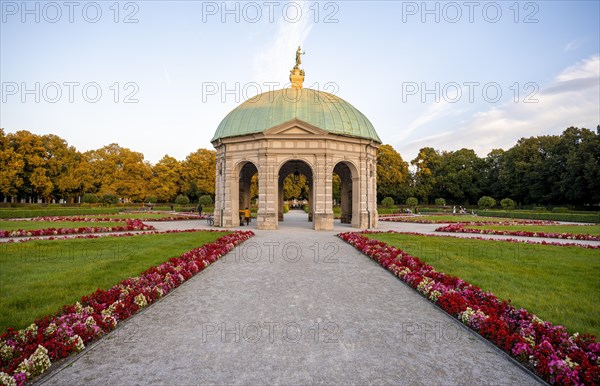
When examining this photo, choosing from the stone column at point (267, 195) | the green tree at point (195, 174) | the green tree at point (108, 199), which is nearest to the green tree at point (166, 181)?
the green tree at point (195, 174)

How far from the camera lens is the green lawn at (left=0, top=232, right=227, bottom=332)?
7.77 m

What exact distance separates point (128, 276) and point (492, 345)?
33.2 feet

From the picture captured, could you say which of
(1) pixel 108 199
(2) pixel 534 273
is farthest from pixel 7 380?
(1) pixel 108 199

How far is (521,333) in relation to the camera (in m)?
6.04

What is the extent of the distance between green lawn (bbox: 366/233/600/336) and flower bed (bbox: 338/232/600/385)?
91 centimetres

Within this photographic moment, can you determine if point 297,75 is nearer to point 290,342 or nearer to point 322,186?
point 322,186

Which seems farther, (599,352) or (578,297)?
(578,297)

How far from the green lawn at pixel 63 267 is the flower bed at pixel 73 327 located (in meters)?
0.93

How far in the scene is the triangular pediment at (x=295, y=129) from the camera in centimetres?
2830

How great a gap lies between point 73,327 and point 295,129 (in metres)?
24.2

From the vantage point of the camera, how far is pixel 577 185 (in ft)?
180

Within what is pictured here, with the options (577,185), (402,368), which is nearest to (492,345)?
(402,368)

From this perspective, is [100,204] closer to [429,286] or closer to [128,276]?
[128,276]

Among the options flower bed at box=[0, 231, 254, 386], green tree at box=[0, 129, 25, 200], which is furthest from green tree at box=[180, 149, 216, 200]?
flower bed at box=[0, 231, 254, 386]
